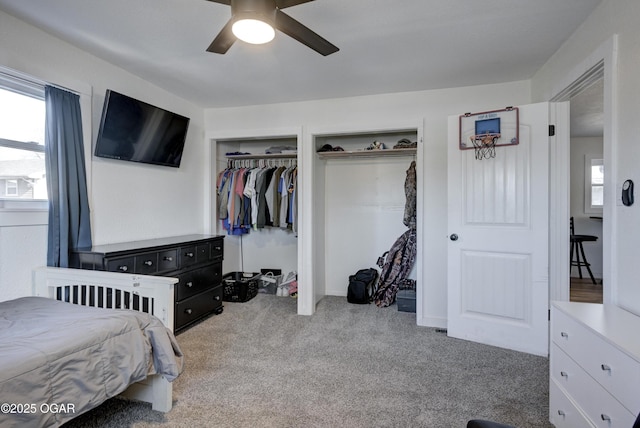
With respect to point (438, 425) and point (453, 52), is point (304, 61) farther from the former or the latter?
point (438, 425)

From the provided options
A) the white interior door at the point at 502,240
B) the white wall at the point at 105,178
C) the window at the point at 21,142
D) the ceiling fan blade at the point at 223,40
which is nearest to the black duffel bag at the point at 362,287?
the white interior door at the point at 502,240

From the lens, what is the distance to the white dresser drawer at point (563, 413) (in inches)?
52.2

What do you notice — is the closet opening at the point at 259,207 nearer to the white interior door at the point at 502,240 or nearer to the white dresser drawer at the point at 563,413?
the white interior door at the point at 502,240

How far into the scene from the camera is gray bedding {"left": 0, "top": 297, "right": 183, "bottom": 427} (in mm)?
1103

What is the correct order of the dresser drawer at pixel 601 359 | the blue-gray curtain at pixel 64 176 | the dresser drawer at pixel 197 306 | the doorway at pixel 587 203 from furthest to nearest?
the doorway at pixel 587 203 → the dresser drawer at pixel 197 306 → the blue-gray curtain at pixel 64 176 → the dresser drawer at pixel 601 359

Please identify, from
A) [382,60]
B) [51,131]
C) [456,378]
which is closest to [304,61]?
[382,60]

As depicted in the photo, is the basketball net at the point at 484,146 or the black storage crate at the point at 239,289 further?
the black storage crate at the point at 239,289

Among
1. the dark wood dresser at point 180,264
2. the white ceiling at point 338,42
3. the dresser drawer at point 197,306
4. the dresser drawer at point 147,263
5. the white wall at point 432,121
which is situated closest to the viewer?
the white ceiling at point 338,42

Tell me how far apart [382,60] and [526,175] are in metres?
1.45

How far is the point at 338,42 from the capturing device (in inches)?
89.4

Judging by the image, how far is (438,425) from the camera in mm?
1643

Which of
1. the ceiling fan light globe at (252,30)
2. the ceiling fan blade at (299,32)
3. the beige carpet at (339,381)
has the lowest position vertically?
the beige carpet at (339,381)

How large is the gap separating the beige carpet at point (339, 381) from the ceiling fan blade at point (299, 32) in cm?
198

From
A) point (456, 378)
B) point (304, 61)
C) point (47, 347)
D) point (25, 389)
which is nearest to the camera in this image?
point (25, 389)
